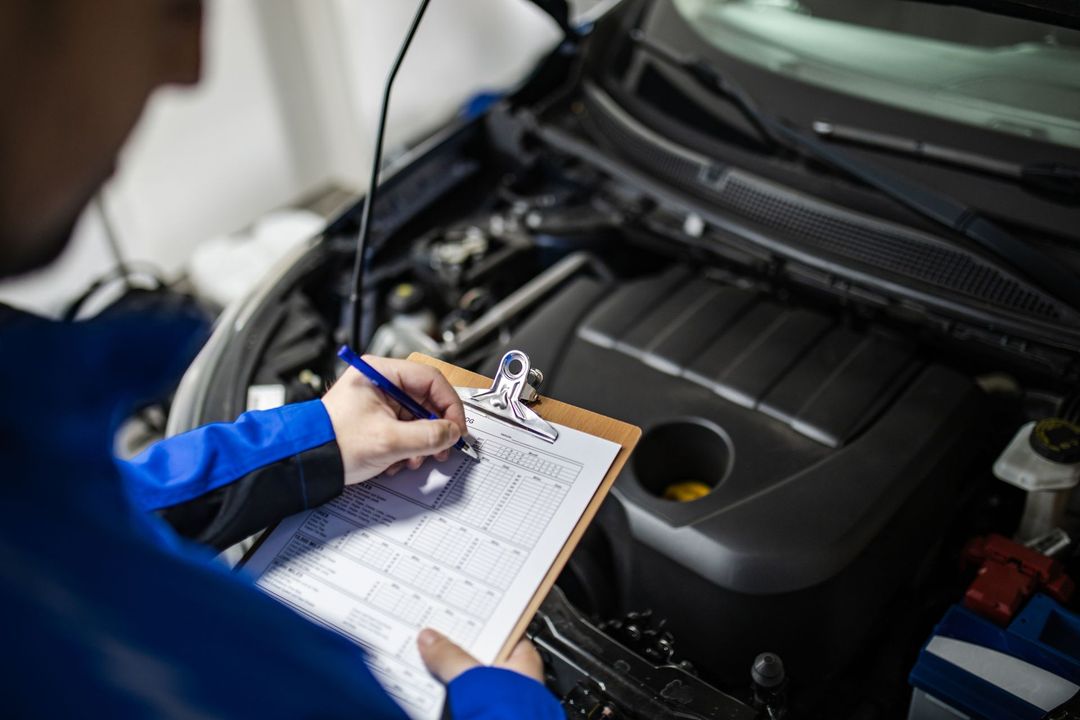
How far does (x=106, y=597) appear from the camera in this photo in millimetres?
630

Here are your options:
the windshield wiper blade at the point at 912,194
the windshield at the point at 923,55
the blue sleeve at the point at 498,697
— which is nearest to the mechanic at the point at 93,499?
the blue sleeve at the point at 498,697

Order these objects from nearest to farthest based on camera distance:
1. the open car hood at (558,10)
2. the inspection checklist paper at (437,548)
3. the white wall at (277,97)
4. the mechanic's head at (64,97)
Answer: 1. the mechanic's head at (64,97)
2. the inspection checklist paper at (437,548)
3. the open car hood at (558,10)
4. the white wall at (277,97)

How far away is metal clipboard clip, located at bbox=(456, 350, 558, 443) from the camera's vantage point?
1067 millimetres

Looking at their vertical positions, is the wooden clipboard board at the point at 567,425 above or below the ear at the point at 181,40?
below

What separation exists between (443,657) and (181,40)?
59 centimetres

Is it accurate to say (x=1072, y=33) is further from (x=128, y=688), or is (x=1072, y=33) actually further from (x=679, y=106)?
(x=128, y=688)

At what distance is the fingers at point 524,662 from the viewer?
0.86 metres

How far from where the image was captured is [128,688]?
625 mm

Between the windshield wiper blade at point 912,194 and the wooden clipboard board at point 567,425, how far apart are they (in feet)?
1.97

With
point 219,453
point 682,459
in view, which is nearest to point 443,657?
point 219,453

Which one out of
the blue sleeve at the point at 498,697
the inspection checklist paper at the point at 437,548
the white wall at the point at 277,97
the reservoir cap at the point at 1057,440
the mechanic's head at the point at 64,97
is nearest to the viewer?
the mechanic's head at the point at 64,97

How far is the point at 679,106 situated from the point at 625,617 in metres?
0.95

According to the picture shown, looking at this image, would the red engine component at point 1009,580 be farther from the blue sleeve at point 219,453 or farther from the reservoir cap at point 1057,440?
the blue sleeve at point 219,453

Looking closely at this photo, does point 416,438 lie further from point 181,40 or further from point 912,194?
point 912,194
